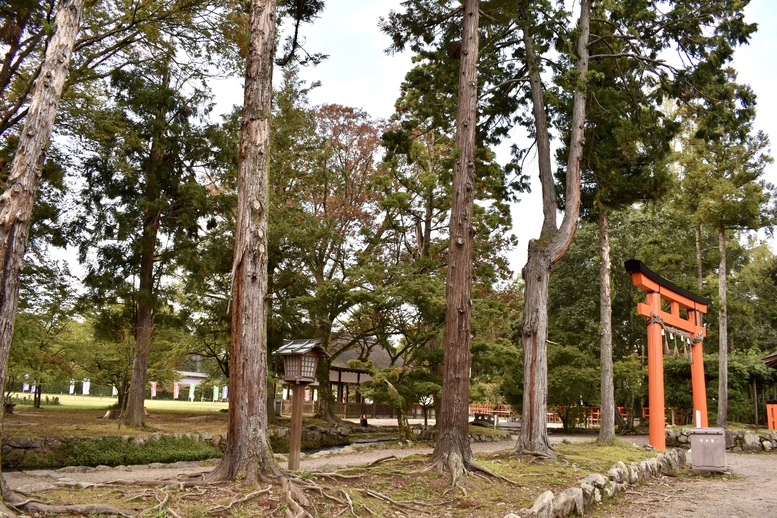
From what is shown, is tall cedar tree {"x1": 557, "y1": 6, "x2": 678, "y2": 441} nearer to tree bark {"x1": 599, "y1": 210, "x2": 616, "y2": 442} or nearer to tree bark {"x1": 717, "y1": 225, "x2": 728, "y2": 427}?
tree bark {"x1": 599, "y1": 210, "x2": 616, "y2": 442}

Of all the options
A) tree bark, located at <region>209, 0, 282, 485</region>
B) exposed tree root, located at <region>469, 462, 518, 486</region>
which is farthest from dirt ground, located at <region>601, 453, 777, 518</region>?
tree bark, located at <region>209, 0, 282, 485</region>

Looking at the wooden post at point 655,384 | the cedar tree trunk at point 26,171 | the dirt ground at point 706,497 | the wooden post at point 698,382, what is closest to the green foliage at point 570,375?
the wooden post at point 698,382

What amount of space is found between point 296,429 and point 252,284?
2.82 metres

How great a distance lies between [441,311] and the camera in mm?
15141

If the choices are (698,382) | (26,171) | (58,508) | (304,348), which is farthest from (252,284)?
(698,382)

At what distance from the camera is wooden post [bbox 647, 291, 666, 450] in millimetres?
13039

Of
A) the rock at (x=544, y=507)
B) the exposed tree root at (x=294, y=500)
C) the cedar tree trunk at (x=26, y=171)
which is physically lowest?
the rock at (x=544, y=507)

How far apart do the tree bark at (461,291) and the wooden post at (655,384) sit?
739 cm

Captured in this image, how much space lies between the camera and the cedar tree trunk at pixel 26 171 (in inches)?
195

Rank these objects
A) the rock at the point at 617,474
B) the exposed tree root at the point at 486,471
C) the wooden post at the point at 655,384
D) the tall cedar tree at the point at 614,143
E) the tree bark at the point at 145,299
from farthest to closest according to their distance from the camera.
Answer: the tree bark at the point at 145,299, the wooden post at the point at 655,384, the tall cedar tree at the point at 614,143, the rock at the point at 617,474, the exposed tree root at the point at 486,471

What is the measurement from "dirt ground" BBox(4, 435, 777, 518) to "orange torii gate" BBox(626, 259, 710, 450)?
1.76m

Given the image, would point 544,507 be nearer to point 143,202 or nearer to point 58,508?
point 58,508

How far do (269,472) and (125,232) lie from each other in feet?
35.4

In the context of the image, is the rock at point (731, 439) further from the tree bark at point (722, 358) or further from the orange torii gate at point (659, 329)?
the tree bark at point (722, 358)
